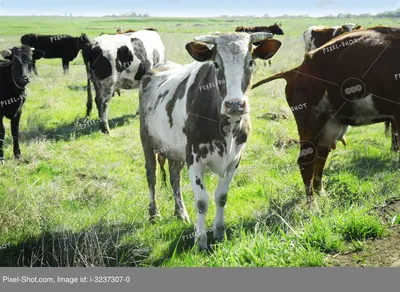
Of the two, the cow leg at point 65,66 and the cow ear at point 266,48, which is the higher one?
the cow ear at point 266,48

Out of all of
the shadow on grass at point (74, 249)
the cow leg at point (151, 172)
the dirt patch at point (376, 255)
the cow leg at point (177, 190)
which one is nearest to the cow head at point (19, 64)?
the cow leg at point (151, 172)

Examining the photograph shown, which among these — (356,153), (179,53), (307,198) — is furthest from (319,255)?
(179,53)

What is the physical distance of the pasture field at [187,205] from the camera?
4.00m

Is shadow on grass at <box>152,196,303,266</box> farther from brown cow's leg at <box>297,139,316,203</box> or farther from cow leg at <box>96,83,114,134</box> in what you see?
cow leg at <box>96,83,114,134</box>

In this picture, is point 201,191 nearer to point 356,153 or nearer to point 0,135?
point 356,153

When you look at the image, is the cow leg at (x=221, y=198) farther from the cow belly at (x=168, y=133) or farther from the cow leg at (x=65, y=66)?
the cow leg at (x=65, y=66)

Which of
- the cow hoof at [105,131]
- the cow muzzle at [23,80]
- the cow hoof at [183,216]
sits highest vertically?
the cow muzzle at [23,80]

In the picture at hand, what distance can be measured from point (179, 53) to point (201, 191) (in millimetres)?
9337

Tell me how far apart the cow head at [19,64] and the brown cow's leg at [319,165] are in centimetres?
457

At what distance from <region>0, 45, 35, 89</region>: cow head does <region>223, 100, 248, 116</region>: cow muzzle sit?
4761 mm

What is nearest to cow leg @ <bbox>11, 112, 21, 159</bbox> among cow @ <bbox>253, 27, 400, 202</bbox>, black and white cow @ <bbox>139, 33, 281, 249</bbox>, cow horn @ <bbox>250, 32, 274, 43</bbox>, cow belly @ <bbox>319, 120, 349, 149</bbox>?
black and white cow @ <bbox>139, 33, 281, 249</bbox>

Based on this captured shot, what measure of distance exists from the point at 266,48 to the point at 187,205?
2.25m

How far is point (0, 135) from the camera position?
26.8 ft

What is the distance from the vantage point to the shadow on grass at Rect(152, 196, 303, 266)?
4663 millimetres
